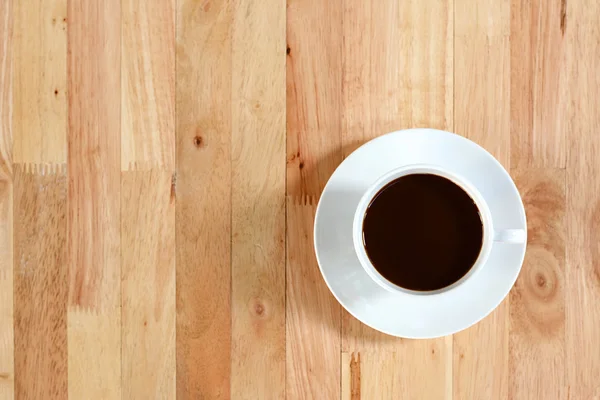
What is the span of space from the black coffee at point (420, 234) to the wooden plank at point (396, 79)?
0.13m

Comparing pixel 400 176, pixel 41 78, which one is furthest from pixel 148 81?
pixel 400 176

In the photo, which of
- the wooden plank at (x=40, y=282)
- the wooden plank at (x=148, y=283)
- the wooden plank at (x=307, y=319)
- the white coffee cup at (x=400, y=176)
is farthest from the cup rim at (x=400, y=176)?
the wooden plank at (x=40, y=282)

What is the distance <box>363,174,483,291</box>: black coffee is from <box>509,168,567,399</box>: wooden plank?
15 cm

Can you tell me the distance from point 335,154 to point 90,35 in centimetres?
38

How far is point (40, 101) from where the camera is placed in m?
0.81

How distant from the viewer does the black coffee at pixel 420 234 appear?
68 centimetres

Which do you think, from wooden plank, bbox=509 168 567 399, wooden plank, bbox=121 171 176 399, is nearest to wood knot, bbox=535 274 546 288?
wooden plank, bbox=509 168 567 399

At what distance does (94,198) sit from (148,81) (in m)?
Answer: 0.18

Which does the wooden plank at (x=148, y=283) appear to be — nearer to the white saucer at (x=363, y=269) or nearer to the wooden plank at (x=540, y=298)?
the white saucer at (x=363, y=269)

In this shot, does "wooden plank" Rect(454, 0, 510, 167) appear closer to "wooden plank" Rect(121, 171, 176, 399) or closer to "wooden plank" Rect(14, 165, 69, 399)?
"wooden plank" Rect(121, 171, 176, 399)

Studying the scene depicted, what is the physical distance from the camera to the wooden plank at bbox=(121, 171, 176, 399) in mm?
795

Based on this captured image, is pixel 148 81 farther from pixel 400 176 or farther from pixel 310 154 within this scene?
pixel 400 176

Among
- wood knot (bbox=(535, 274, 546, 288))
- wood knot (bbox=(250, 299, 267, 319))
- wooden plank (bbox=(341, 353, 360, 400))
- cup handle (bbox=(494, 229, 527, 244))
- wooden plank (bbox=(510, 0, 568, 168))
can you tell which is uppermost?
wooden plank (bbox=(510, 0, 568, 168))

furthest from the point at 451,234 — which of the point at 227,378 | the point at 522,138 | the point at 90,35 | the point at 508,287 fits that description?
the point at 90,35
